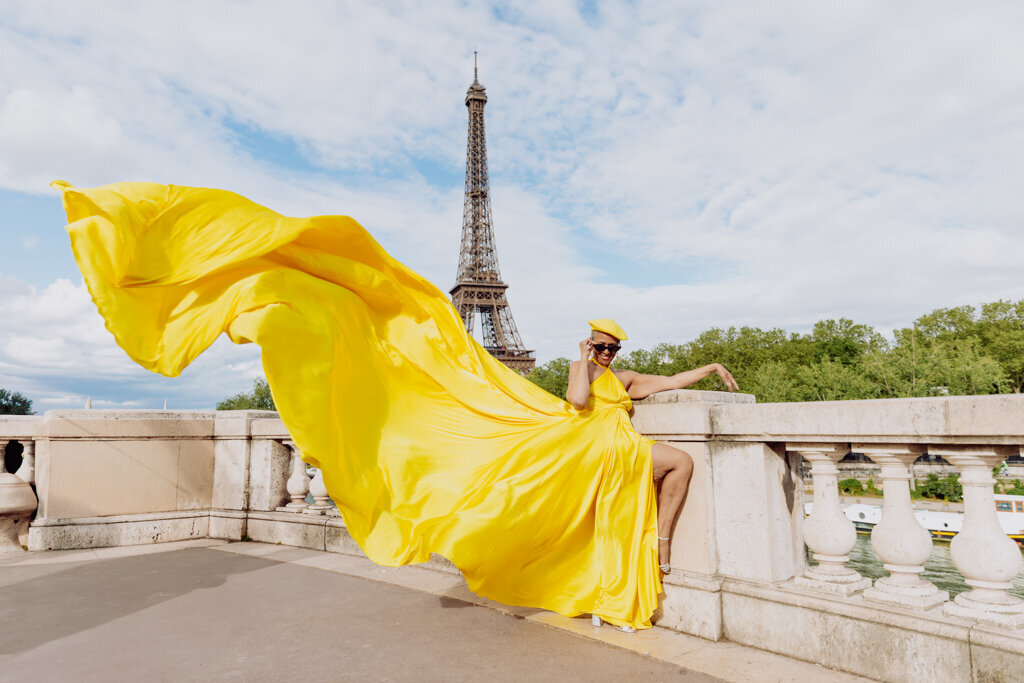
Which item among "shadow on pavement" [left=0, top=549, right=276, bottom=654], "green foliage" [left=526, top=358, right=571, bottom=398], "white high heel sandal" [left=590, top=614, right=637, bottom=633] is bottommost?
"shadow on pavement" [left=0, top=549, right=276, bottom=654]

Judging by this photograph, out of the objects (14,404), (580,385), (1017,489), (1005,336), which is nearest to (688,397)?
(580,385)

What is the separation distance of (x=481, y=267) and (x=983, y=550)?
5426 cm

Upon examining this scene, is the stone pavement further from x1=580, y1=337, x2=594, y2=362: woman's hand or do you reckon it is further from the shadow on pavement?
x1=580, y1=337, x2=594, y2=362: woman's hand

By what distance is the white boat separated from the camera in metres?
17.1

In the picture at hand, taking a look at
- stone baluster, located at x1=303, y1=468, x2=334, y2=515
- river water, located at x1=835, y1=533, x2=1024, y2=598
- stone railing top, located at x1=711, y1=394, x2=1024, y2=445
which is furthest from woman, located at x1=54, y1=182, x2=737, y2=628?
river water, located at x1=835, y1=533, x2=1024, y2=598

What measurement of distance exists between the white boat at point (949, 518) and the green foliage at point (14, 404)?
3706 cm

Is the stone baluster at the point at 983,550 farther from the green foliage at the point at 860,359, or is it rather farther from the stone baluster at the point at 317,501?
the green foliage at the point at 860,359

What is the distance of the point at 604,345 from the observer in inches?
176

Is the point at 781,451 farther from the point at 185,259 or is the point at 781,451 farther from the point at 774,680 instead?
the point at 185,259

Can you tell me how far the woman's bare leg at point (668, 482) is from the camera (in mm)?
4133

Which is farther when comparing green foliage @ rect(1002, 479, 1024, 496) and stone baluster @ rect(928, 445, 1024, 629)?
green foliage @ rect(1002, 479, 1024, 496)

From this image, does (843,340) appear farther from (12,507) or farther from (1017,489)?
(12,507)

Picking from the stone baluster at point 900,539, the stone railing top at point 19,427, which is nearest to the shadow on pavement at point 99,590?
the stone railing top at point 19,427

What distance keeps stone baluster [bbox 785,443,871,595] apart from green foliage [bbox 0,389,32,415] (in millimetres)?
38786
